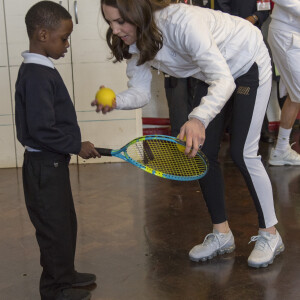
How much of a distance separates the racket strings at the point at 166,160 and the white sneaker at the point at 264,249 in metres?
0.52

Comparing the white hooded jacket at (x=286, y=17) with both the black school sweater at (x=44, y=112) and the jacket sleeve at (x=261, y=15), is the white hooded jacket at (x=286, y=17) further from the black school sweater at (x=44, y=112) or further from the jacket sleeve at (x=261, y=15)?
the black school sweater at (x=44, y=112)

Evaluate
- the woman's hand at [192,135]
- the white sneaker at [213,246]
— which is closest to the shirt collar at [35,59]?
the woman's hand at [192,135]

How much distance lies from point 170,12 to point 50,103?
603 millimetres

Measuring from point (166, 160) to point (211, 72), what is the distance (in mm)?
499

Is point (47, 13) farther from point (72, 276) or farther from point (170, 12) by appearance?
point (72, 276)

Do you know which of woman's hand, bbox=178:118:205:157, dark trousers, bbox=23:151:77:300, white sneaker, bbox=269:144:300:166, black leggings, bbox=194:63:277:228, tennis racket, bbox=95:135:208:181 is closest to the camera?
woman's hand, bbox=178:118:205:157

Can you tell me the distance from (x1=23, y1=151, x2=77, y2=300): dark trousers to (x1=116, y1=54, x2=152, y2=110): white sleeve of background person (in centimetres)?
40

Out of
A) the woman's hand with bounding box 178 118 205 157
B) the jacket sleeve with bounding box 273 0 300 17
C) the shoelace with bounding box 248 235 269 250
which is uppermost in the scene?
the jacket sleeve with bounding box 273 0 300 17

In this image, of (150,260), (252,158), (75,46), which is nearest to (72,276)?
(150,260)

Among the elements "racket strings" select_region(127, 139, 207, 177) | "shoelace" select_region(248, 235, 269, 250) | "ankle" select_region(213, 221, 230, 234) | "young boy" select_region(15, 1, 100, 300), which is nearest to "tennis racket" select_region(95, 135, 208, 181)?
"racket strings" select_region(127, 139, 207, 177)

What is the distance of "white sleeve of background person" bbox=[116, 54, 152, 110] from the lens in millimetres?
2342

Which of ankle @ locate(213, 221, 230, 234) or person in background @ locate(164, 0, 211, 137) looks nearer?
ankle @ locate(213, 221, 230, 234)

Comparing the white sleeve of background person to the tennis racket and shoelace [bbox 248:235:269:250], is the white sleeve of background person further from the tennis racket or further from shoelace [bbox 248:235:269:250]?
shoelace [bbox 248:235:269:250]

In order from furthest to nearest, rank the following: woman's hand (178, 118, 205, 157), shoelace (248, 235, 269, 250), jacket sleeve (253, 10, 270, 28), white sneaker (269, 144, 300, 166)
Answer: jacket sleeve (253, 10, 270, 28) < white sneaker (269, 144, 300, 166) < shoelace (248, 235, 269, 250) < woman's hand (178, 118, 205, 157)
